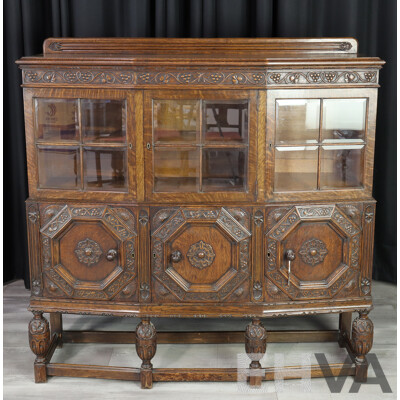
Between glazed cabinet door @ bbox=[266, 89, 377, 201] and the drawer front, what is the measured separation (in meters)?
0.25

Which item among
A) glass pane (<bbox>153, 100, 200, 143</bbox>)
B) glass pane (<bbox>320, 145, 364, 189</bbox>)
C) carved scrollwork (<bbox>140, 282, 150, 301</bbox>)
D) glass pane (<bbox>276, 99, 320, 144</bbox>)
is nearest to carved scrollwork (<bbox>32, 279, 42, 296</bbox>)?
carved scrollwork (<bbox>140, 282, 150, 301</bbox>)

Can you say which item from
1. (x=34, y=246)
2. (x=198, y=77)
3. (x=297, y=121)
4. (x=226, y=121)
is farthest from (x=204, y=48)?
(x=34, y=246)

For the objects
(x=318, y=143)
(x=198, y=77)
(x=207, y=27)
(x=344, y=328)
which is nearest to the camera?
(x=198, y=77)

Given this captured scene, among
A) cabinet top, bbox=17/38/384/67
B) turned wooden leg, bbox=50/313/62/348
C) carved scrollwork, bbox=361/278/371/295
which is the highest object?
cabinet top, bbox=17/38/384/67

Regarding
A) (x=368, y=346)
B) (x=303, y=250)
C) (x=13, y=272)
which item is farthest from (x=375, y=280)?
(x=13, y=272)

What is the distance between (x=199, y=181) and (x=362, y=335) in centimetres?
108

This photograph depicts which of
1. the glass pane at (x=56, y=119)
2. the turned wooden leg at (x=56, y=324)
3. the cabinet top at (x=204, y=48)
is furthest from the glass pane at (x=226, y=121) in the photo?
the turned wooden leg at (x=56, y=324)

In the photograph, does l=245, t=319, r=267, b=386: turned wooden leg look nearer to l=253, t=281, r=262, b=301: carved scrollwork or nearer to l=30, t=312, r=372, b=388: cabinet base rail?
l=30, t=312, r=372, b=388: cabinet base rail

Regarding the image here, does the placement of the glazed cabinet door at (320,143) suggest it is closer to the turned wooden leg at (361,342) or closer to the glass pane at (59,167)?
the turned wooden leg at (361,342)

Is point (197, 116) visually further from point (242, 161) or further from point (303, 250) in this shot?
point (303, 250)

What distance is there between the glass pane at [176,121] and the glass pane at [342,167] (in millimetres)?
607

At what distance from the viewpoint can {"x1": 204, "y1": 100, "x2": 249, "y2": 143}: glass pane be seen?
9.61 feet

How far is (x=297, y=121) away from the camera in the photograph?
2969 millimetres

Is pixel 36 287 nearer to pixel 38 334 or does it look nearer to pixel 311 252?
pixel 38 334
